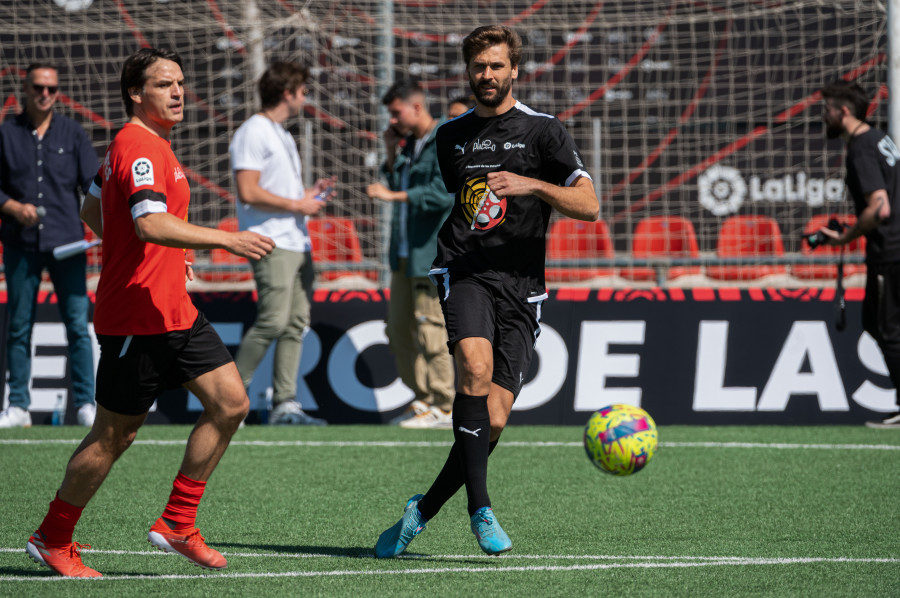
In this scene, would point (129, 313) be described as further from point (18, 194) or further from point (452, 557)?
point (18, 194)

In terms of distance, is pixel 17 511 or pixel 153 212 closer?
pixel 153 212

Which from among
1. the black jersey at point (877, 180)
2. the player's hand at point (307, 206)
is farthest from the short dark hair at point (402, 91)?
the black jersey at point (877, 180)

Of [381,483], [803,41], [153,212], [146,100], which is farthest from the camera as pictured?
[803,41]

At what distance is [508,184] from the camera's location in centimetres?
452

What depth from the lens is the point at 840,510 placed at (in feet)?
18.5

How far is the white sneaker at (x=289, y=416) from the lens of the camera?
884 centimetres

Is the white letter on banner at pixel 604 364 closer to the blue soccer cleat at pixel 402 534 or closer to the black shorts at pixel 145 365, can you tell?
the blue soccer cleat at pixel 402 534

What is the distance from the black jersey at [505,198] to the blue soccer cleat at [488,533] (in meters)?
0.98

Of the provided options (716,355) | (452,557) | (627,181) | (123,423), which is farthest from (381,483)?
(627,181)

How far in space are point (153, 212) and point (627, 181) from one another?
8.00 m

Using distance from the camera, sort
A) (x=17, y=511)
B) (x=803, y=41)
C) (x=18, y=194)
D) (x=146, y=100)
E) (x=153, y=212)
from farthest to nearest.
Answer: (x=803, y=41)
(x=18, y=194)
(x=17, y=511)
(x=146, y=100)
(x=153, y=212)

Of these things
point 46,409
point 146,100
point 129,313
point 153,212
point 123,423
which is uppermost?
point 146,100

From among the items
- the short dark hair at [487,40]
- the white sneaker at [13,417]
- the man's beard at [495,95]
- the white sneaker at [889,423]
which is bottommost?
the white sneaker at [889,423]

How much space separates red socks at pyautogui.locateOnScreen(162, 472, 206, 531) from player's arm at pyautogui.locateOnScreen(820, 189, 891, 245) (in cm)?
573
